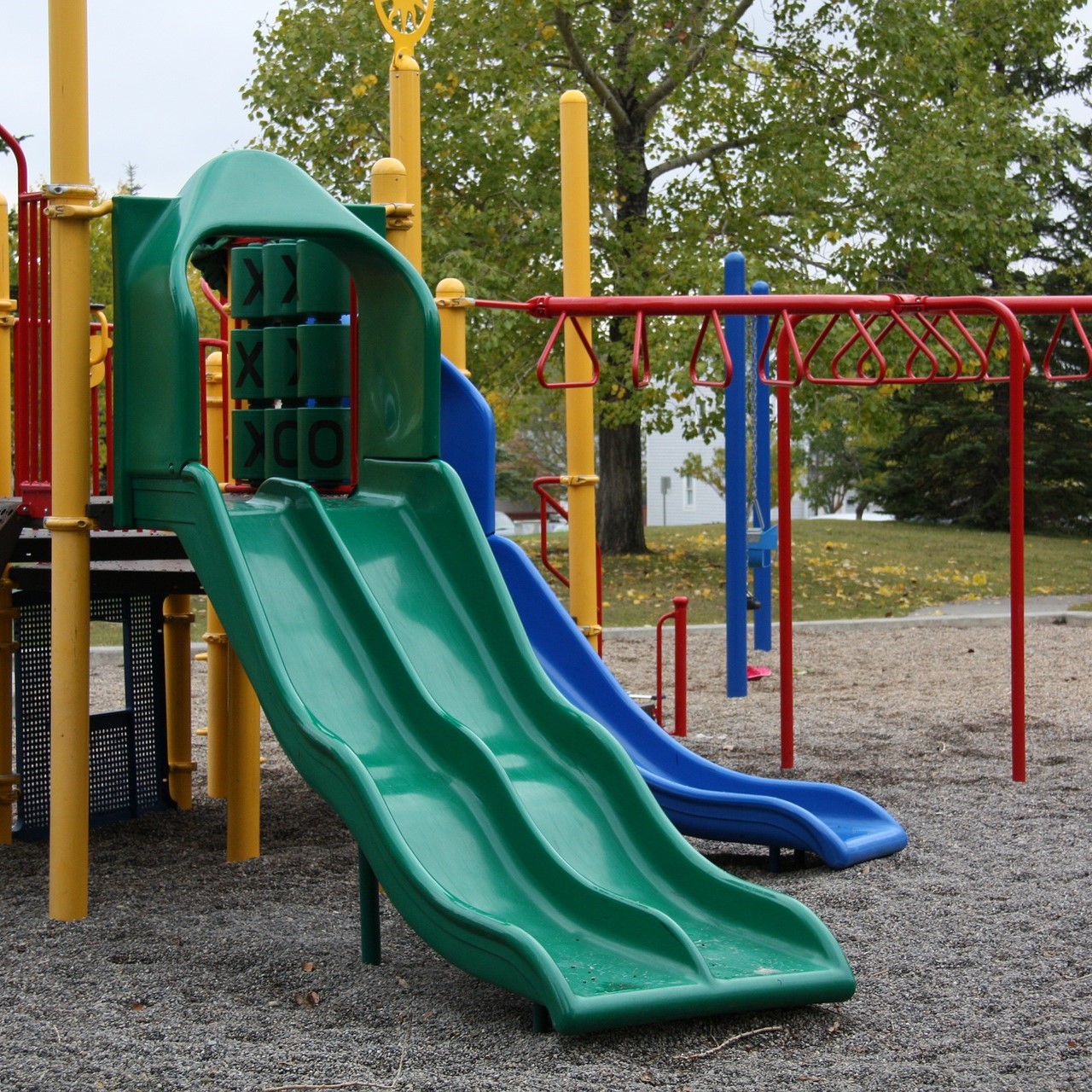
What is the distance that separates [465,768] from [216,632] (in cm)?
219

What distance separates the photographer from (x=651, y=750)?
223 inches

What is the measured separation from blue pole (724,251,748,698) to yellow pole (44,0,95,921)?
4841 millimetres

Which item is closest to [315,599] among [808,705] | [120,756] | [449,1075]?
[449,1075]

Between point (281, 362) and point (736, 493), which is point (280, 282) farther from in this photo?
point (736, 493)

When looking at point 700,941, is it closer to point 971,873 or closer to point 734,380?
point 971,873

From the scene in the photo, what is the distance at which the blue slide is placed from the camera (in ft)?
17.2

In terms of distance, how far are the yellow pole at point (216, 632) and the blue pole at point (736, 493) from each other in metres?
3.52

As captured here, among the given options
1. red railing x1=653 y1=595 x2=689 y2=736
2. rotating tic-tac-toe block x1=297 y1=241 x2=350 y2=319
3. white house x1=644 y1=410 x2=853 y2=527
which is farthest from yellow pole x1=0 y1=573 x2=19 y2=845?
white house x1=644 y1=410 x2=853 y2=527

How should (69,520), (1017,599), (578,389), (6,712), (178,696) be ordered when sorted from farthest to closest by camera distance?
(578,389)
(1017,599)
(178,696)
(6,712)
(69,520)

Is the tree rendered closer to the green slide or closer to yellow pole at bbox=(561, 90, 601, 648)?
yellow pole at bbox=(561, 90, 601, 648)

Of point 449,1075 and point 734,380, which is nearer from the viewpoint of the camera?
point 449,1075

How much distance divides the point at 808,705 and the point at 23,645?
489 centimetres

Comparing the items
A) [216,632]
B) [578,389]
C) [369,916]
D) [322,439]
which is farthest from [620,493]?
[369,916]

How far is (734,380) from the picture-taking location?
910 cm
